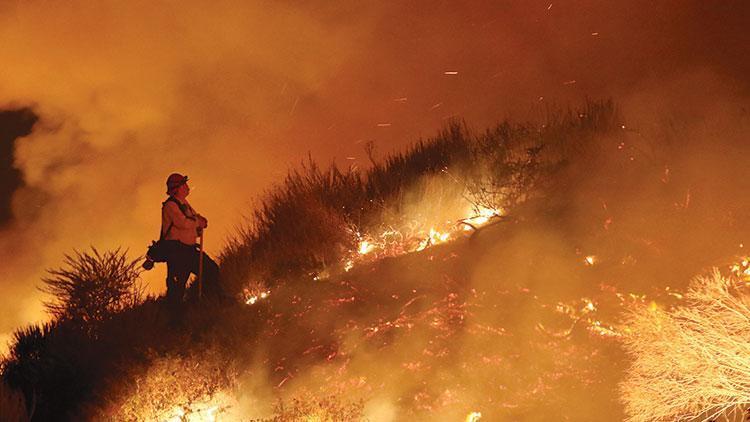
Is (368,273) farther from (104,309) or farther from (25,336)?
(25,336)

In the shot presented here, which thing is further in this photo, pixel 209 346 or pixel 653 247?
pixel 209 346

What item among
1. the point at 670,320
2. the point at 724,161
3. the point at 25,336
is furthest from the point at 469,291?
the point at 25,336

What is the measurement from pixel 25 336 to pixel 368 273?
14.4ft

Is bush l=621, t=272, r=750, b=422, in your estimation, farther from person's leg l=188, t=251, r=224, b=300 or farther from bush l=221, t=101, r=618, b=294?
person's leg l=188, t=251, r=224, b=300

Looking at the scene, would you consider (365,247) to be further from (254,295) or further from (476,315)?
(476,315)

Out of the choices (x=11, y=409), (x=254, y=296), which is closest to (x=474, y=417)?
(x=11, y=409)

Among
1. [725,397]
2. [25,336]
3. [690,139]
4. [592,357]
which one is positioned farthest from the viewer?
[25,336]

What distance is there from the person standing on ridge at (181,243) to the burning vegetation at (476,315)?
1.12ft

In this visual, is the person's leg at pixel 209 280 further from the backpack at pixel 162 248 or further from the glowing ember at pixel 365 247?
the glowing ember at pixel 365 247

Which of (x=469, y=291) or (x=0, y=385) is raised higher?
(x=0, y=385)

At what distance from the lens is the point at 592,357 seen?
16.9 ft

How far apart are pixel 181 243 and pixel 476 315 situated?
3.34 meters

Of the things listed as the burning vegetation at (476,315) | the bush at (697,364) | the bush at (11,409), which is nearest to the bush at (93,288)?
the burning vegetation at (476,315)

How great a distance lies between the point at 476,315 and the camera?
5789 millimetres
